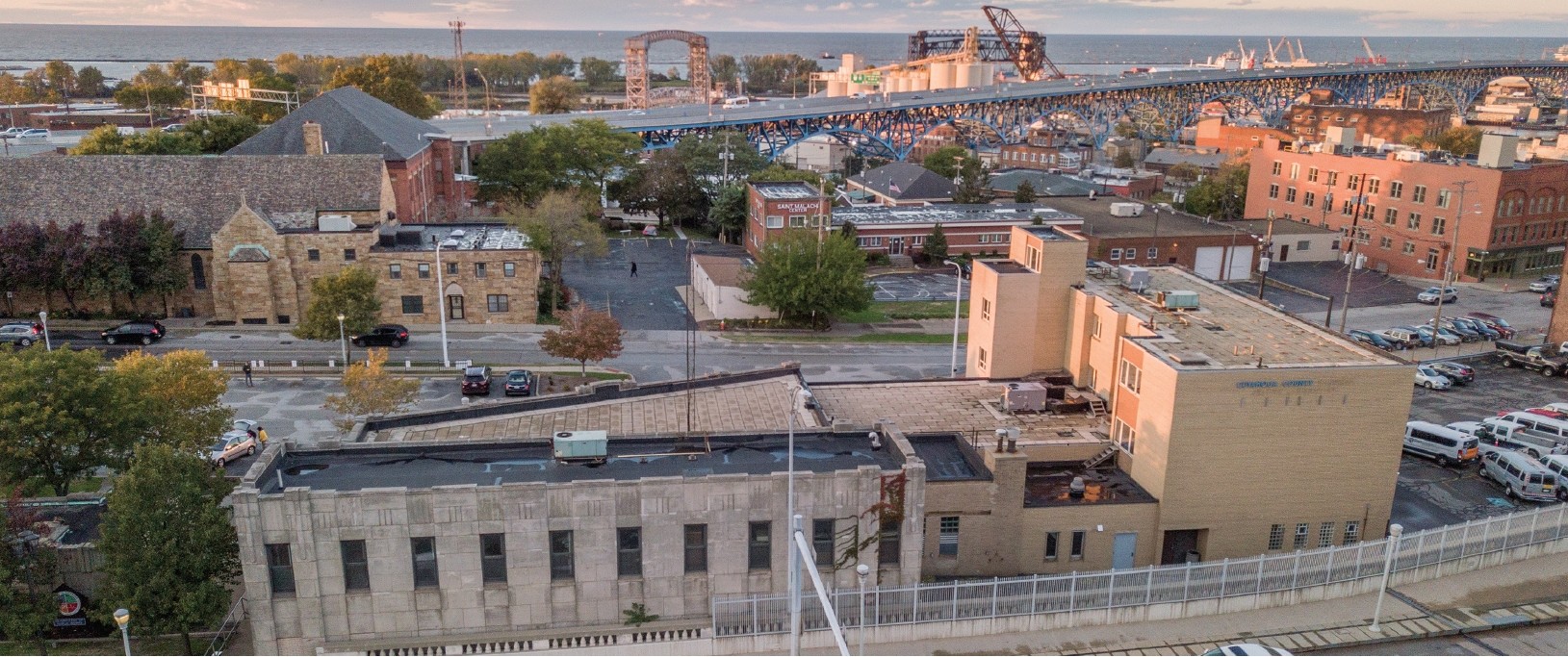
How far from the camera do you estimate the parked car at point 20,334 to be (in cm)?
5700

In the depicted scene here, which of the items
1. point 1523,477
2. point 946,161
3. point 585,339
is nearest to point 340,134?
point 585,339

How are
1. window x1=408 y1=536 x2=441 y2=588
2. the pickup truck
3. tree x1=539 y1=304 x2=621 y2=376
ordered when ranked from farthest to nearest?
the pickup truck, tree x1=539 y1=304 x2=621 y2=376, window x1=408 y1=536 x2=441 y2=588

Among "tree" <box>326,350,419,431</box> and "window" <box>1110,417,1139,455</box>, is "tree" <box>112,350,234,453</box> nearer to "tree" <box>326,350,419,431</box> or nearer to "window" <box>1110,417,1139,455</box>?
"tree" <box>326,350,419,431</box>

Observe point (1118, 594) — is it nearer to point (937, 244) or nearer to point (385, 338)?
point (385, 338)

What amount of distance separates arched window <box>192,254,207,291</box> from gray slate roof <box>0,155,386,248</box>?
3.08 ft

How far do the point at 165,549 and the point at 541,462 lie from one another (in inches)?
397

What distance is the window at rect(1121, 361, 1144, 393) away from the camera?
36.4 m

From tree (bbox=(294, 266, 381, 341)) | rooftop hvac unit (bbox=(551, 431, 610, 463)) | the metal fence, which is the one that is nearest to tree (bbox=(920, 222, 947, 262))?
tree (bbox=(294, 266, 381, 341))

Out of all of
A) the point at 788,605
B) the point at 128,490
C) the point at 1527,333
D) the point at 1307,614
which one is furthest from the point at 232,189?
the point at 1527,333

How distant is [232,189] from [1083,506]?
56.8 meters

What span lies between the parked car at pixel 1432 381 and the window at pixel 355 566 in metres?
53.1

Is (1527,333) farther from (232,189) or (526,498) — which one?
(232,189)

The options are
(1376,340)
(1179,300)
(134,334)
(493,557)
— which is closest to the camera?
(493,557)

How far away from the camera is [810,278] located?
64.4 meters
